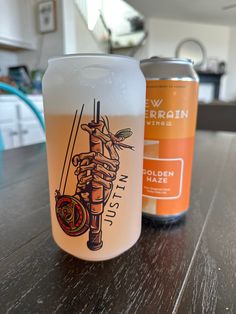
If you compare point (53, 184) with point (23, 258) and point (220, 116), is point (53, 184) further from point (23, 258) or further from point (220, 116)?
point (220, 116)

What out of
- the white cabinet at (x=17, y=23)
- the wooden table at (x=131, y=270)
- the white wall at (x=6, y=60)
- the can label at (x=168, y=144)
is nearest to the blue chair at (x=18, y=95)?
the wooden table at (x=131, y=270)

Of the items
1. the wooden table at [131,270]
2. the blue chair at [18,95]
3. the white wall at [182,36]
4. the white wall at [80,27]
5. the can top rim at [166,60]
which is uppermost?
the white wall at [182,36]

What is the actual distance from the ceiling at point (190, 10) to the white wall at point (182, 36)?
14 cm

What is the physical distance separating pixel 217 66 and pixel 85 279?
610 cm

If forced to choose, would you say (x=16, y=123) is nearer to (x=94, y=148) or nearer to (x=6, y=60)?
(x=6, y=60)

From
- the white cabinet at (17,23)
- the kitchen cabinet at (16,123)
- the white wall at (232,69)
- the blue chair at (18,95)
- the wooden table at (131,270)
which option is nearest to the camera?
the wooden table at (131,270)

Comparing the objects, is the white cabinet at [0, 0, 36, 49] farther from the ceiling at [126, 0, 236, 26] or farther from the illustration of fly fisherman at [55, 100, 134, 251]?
the illustration of fly fisherman at [55, 100, 134, 251]

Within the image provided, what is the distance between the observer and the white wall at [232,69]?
17.8ft

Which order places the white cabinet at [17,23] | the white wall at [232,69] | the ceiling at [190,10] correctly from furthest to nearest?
the white wall at [232,69]
the ceiling at [190,10]
the white cabinet at [17,23]

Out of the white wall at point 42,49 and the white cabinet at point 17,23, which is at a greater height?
the white cabinet at point 17,23

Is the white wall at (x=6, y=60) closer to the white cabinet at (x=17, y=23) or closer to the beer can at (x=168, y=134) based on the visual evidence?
the white cabinet at (x=17, y=23)

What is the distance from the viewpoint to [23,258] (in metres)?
0.27

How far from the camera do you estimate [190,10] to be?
451 centimetres

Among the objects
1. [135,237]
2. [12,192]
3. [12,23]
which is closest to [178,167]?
[135,237]
